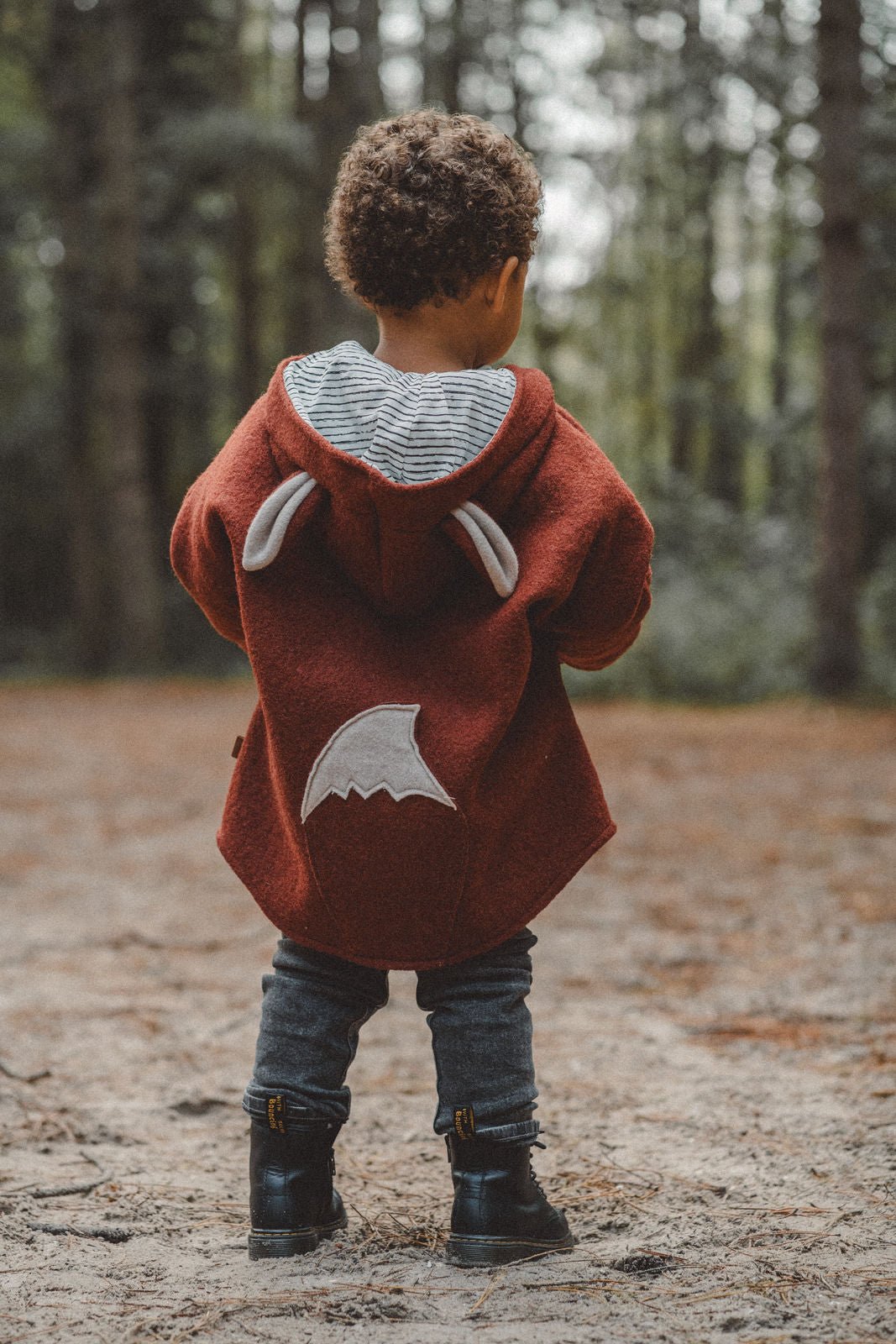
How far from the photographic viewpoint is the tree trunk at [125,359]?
1466 centimetres

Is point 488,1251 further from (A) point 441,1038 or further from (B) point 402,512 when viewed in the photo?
(B) point 402,512

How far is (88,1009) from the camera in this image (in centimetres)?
337

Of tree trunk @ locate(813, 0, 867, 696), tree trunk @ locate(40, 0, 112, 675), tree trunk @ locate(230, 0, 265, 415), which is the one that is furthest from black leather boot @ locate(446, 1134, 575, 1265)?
tree trunk @ locate(230, 0, 265, 415)

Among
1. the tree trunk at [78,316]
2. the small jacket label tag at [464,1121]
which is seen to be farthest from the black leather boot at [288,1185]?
the tree trunk at [78,316]

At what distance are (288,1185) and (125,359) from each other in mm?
14110

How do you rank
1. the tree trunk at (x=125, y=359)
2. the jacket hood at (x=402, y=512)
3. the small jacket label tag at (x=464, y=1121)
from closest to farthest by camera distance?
1. the jacket hood at (x=402, y=512)
2. the small jacket label tag at (x=464, y=1121)
3. the tree trunk at (x=125, y=359)

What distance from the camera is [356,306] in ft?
51.2

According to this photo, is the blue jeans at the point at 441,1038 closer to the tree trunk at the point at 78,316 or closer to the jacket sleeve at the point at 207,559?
the jacket sleeve at the point at 207,559

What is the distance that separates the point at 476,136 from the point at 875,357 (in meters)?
13.0

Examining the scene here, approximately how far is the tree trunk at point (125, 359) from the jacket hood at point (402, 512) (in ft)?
44.0

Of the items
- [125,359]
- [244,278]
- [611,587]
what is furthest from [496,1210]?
[244,278]

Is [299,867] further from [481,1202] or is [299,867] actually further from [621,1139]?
[621,1139]

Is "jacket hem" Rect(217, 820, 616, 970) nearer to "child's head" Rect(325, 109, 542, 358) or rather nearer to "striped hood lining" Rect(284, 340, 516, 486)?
"striped hood lining" Rect(284, 340, 516, 486)

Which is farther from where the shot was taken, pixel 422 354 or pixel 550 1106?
pixel 550 1106
